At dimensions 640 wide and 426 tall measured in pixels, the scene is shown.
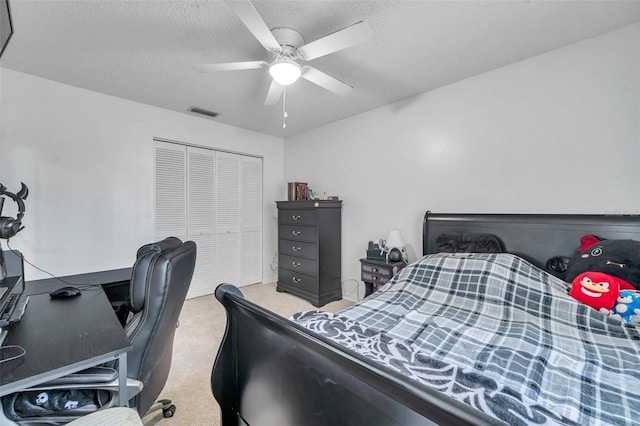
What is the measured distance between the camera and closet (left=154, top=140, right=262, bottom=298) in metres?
3.33

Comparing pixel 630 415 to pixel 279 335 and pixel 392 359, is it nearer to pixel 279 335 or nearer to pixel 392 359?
pixel 392 359

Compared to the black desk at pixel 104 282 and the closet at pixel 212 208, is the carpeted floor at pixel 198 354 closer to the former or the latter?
the closet at pixel 212 208

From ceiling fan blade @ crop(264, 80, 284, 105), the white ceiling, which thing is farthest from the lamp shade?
ceiling fan blade @ crop(264, 80, 284, 105)

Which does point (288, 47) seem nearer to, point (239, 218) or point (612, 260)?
point (612, 260)

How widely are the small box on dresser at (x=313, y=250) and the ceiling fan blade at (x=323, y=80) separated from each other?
5.05ft

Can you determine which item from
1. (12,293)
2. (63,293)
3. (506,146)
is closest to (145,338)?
(63,293)

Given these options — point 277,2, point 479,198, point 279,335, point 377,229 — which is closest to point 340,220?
point 377,229

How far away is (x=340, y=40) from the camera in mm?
1474

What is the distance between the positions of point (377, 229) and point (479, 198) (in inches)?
45.9

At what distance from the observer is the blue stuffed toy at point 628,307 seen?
4.54ft

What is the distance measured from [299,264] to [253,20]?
110 inches

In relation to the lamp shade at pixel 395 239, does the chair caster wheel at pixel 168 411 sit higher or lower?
lower

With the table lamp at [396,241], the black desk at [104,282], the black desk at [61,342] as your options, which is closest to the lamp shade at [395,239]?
the table lamp at [396,241]

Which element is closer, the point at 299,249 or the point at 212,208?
the point at 299,249
